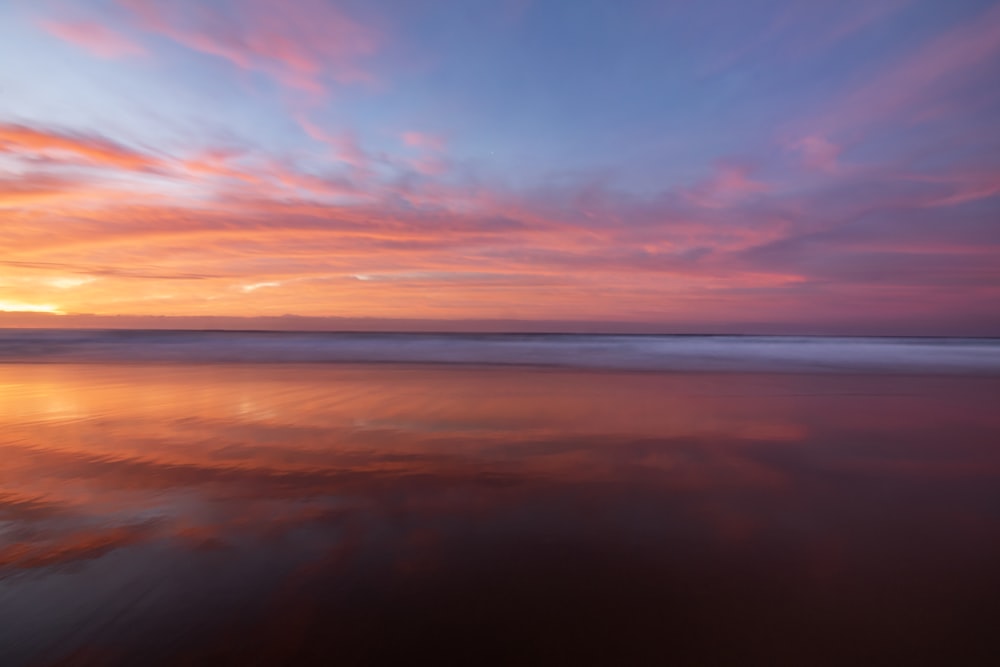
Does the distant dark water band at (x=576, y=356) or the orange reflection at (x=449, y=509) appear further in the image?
the distant dark water band at (x=576, y=356)

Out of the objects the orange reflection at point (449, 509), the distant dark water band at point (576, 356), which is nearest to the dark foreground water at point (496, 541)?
the orange reflection at point (449, 509)

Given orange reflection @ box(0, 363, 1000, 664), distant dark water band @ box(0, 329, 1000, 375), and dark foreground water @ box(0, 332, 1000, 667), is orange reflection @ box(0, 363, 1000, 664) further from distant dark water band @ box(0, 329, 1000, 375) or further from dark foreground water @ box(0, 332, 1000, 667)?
distant dark water band @ box(0, 329, 1000, 375)

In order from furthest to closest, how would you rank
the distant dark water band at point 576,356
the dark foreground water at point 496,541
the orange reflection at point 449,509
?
1. the distant dark water band at point 576,356
2. the orange reflection at point 449,509
3. the dark foreground water at point 496,541

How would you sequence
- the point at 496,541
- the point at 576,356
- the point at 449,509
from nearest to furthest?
the point at 496,541 < the point at 449,509 < the point at 576,356

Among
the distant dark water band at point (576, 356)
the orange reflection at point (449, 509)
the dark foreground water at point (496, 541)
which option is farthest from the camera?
the distant dark water band at point (576, 356)

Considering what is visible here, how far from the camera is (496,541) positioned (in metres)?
4.38

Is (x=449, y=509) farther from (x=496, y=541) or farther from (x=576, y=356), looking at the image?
(x=576, y=356)

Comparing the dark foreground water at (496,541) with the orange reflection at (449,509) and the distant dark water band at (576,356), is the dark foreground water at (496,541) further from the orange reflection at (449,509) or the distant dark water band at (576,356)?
the distant dark water band at (576,356)

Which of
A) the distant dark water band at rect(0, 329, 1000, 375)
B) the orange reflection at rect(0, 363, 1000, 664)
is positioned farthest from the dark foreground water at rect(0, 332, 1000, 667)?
the distant dark water band at rect(0, 329, 1000, 375)

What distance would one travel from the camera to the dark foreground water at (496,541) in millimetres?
3064

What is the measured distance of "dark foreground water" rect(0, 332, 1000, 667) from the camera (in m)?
3.06

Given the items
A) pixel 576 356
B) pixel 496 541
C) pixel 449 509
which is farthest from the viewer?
pixel 576 356

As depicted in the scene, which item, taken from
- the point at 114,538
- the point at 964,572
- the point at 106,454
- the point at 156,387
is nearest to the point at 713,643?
the point at 964,572

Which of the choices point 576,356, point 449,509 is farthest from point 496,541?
point 576,356
